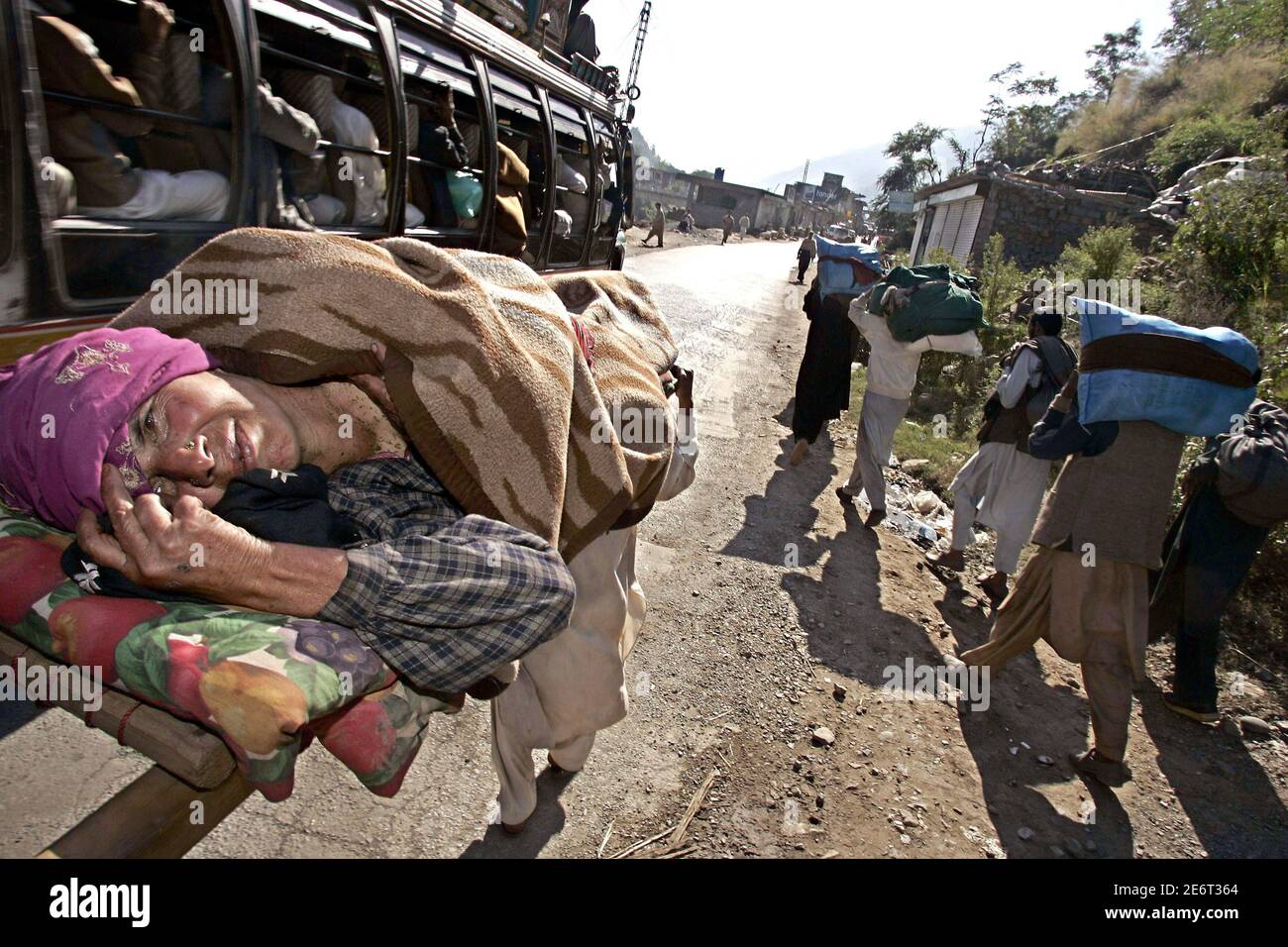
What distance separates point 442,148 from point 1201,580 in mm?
4958

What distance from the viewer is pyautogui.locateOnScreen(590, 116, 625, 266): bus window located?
641cm

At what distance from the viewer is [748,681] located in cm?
358

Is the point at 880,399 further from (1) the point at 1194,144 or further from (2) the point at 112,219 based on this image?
(1) the point at 1194,144

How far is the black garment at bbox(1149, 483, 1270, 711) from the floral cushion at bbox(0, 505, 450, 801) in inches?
175

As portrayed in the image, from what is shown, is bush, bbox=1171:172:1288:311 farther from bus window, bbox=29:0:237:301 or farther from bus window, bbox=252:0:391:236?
bus window, bbox=29:0:237:301

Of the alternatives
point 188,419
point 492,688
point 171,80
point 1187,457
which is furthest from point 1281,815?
point 171,80

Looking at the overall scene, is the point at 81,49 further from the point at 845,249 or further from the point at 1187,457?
the point at 1187,457

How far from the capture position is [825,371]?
6785 millimetres

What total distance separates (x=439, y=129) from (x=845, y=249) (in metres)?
4.01

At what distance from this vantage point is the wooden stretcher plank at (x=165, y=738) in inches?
45.4

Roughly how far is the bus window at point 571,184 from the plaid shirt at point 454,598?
4.55m

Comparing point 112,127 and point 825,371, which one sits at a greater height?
point 112,127

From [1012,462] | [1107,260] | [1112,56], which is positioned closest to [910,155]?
[1112,56]
